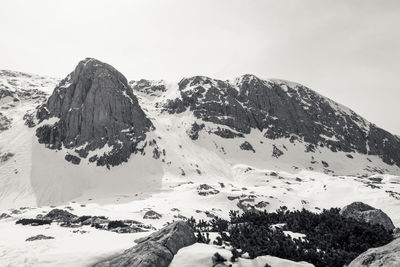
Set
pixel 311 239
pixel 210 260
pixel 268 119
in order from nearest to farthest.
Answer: pixel 210 260
pixel 311 239
pixel 268 119

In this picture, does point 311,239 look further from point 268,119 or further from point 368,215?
point 268,119

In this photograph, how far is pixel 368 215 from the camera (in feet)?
95.1

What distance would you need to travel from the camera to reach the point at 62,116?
479 ft

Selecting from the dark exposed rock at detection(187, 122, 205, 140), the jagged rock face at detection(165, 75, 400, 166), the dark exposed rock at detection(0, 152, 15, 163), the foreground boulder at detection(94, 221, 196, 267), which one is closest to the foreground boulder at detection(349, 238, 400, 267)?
the foreground boulder at detection(94, 221, 196, 267)

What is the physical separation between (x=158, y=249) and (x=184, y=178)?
105148mm

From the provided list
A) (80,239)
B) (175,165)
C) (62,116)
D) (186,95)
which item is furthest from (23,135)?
(80,239)

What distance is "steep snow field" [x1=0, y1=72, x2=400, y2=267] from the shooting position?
3406 inches

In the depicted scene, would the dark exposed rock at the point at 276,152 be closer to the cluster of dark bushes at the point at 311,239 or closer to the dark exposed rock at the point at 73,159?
the dark exposed rock at the point at 73,159

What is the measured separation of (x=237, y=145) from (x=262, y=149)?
12.1 meters

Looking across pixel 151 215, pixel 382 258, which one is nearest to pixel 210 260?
pixel 382 258

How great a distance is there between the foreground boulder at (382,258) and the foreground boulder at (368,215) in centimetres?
1350

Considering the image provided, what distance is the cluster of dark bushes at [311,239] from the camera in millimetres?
17484

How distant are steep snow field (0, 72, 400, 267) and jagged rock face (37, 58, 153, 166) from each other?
5.70 meters

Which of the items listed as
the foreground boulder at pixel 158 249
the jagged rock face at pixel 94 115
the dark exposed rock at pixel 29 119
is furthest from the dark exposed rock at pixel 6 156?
the foreground boulder at pixel 158 249
